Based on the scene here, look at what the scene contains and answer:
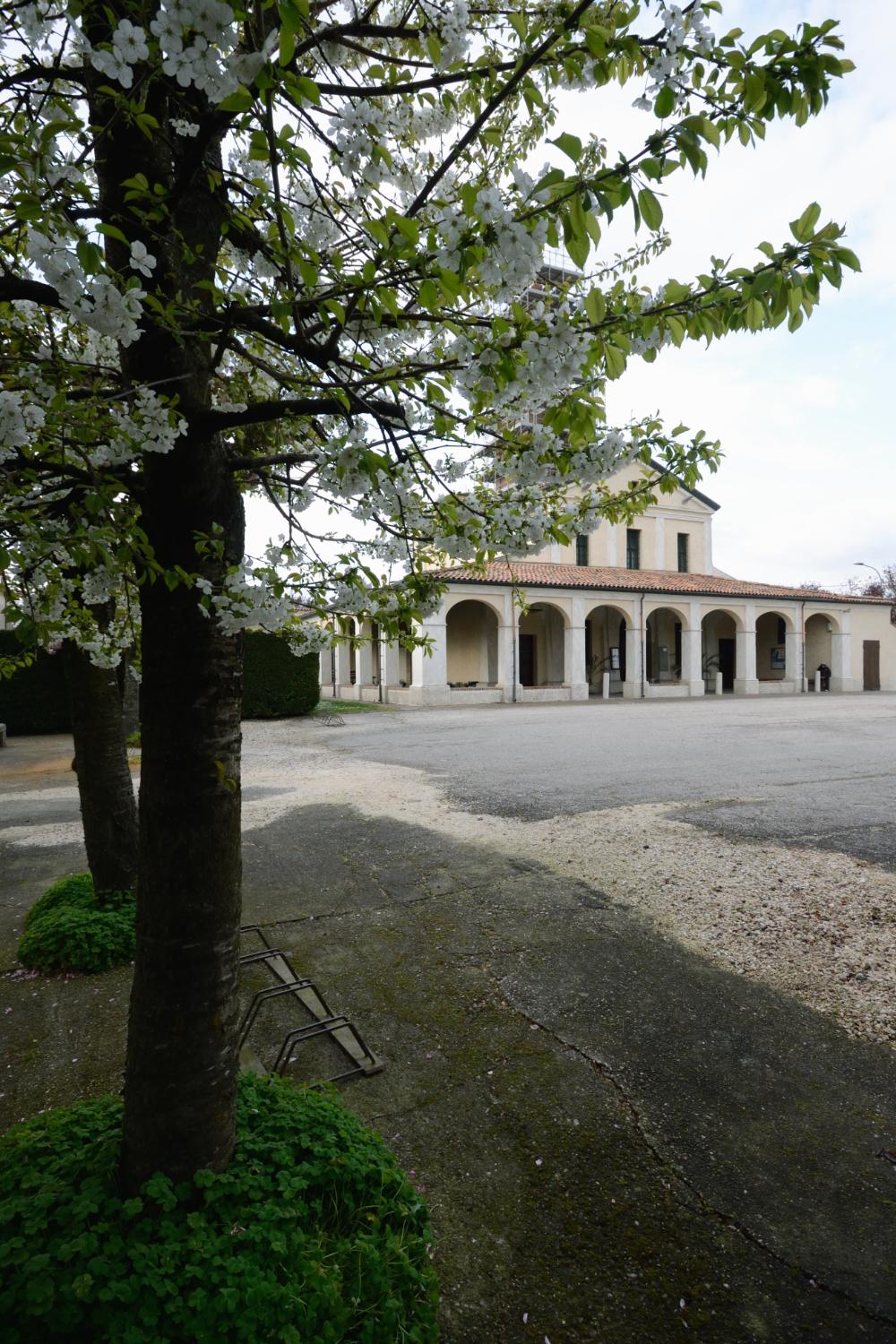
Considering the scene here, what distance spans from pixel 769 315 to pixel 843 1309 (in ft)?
8.34

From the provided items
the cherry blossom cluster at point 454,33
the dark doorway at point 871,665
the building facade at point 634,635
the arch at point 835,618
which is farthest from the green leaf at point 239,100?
the dark doorway at point 871,665

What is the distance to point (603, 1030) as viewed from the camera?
3.14 meters

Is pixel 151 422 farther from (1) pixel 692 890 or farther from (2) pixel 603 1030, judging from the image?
(1) pixel 692 890

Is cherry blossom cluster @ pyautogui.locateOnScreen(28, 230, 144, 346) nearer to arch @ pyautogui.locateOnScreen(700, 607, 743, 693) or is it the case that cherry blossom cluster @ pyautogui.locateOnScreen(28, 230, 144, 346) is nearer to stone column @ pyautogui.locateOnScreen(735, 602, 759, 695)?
stone column @ pyautogui.locateOnScreen(735, 602, 759, 695)

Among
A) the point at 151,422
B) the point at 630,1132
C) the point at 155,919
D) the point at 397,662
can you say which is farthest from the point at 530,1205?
the point at 397,662

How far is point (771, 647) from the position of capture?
123ft

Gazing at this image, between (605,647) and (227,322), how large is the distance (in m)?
33.3

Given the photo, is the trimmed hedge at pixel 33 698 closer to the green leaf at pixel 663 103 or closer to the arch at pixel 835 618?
the green leaf at pixel 663 103

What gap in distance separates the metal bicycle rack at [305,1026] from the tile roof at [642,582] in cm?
2230

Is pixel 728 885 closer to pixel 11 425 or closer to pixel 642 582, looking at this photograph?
pixel 11 425

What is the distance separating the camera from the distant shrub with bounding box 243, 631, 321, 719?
19594mm

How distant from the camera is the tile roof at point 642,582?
90.8ft

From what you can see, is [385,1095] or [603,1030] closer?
[385,1095]

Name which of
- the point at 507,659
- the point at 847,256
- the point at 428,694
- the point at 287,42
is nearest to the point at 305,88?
the point at 287,42
